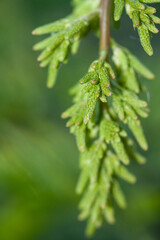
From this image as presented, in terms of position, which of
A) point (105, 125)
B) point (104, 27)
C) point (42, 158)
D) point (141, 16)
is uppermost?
point (42, 158)

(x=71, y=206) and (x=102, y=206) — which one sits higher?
(x=71, y=206)

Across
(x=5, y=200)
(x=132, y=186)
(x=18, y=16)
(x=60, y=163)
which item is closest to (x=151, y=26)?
(x=60, y=163)

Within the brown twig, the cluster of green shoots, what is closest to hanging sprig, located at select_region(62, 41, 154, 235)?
the cluster of green shoots

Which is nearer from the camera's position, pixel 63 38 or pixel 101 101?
pixel 63 38

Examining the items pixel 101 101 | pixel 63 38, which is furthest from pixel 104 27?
pixel 101 101

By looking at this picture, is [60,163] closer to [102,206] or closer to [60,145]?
[60,145]

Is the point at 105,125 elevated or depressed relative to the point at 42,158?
depressed

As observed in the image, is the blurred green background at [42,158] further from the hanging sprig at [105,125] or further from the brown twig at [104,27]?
the brown twig at [104,27]

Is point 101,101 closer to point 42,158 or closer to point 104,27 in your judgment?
point 104,27

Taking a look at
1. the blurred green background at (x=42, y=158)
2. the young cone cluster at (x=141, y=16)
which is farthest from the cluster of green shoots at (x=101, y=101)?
the blurred green background at (x=42, y=158)
